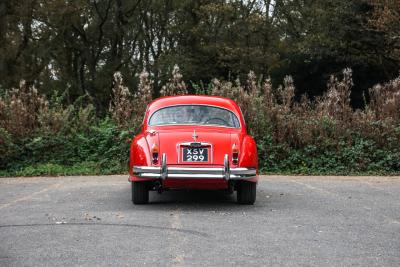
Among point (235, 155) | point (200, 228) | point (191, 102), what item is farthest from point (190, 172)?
point (191, 102)

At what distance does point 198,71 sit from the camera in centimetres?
3816

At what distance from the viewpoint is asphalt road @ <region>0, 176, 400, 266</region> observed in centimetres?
538

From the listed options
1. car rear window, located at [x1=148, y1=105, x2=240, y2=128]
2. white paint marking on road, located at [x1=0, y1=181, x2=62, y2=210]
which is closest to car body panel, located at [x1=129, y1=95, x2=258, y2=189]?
car rear window, located at [x1=148, y1=105, x2=240, y2=128]

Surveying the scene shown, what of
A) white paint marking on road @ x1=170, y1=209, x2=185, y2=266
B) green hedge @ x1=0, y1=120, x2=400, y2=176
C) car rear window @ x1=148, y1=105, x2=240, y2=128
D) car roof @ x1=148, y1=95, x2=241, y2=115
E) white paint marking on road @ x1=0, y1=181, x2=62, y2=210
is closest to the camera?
white paint marking on road @ x1=170, y1=209, x2=185, y2=266

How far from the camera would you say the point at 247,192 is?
880 cm

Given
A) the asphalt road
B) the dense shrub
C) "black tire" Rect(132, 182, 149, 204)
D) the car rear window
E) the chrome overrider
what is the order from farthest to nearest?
the dense shrub < the car rear window < "black tire" Rect(132, 182, 149, 204) < the chrome overrider < the asphalt road

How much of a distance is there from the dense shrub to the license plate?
6177mm

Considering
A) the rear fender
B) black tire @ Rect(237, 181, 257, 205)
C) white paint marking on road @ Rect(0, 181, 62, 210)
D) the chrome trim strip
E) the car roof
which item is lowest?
white paint marking on road @ Rect(0, 181, 62, 210)

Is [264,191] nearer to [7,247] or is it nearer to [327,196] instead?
[327,196]

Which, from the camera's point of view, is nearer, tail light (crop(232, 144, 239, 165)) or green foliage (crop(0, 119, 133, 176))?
tail light (crop(232, 144, 239, 165))

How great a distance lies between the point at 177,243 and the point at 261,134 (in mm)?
8896

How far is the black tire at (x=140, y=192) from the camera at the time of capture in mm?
A: 8763

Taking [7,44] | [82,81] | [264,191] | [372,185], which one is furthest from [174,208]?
[82,81]

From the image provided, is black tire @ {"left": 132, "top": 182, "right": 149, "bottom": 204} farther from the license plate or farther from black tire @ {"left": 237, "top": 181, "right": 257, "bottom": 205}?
black tire @ {"left": 237, "top": 181, "right": 257, "bottom": 205}
